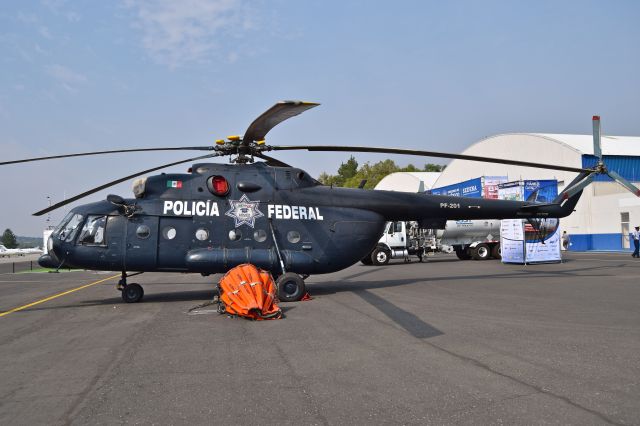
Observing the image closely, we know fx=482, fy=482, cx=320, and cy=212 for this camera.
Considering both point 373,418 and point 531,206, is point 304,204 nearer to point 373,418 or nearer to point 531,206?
point 531,206

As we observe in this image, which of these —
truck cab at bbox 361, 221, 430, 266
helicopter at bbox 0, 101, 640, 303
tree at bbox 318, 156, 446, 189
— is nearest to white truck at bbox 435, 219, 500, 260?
truck cab at bbox 361, 221, 430, 266

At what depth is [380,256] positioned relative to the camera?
27.5 meters

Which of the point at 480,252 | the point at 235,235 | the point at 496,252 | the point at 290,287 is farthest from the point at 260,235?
the point at 496,252

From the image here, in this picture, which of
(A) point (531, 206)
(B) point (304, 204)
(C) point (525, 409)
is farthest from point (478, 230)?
(C) point (525, 409)

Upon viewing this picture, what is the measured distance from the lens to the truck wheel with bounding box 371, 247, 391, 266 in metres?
27.4

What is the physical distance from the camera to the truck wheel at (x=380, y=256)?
27391mm

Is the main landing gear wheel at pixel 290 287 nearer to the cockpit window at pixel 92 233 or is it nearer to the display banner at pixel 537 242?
the cockpit window at pixel 92 233

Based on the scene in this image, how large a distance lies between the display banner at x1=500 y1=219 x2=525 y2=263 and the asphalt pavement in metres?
13.4

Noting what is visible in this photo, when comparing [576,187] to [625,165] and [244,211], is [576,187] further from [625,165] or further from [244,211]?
[625,165]

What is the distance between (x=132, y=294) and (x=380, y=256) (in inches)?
666

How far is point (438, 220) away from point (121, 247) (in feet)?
30.7

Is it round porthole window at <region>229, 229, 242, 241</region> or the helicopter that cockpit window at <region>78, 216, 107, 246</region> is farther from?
round porthole window at <region>229, 229, 242, 241</region>

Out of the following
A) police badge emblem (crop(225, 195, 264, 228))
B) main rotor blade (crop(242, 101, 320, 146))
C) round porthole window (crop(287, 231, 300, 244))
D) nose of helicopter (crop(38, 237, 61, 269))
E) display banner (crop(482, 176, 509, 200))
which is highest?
display banner (crop(482, 176, 509, 200))

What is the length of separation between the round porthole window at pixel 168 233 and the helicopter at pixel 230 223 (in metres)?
0.02
